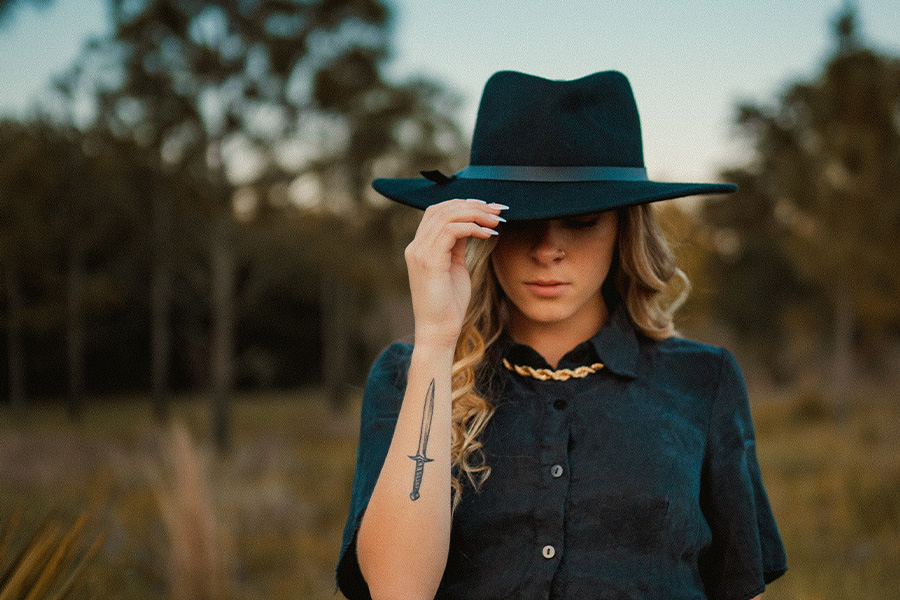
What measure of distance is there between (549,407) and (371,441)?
1.39ft

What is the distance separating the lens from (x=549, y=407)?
1.68 m

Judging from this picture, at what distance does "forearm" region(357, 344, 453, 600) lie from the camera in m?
1.44

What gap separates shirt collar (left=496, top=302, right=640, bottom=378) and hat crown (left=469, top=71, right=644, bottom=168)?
41 centimetres

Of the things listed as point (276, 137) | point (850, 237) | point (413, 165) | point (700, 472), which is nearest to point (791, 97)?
point (850, 237)

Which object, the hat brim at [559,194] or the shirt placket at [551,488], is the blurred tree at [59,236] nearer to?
the hat brim at [559,194]

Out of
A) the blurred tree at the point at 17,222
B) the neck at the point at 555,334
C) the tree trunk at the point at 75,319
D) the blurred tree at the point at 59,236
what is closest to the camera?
the neck at the point at 555,334

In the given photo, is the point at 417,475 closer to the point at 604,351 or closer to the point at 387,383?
the point at 387,383

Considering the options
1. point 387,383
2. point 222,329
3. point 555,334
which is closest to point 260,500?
point 222,329

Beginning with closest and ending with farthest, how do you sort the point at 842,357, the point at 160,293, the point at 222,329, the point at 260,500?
the point at 260,500, the point at 842,357, the point at 222,329, the point at 160,293

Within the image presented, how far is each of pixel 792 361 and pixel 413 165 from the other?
1100 centimetres

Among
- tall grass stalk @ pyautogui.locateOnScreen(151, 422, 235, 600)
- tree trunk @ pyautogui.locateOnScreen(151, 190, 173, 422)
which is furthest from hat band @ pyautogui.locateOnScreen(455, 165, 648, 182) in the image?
tree trunk @ pyautogui.locateOnScreen(151, 190, 173, 422)

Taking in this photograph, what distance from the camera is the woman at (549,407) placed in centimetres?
148

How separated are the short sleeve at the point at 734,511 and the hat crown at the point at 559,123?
0.63m

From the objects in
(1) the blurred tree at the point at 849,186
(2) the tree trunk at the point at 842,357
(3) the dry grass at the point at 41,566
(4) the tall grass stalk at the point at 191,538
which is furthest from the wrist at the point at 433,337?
(2) the tree trunk at the point at 842,357
